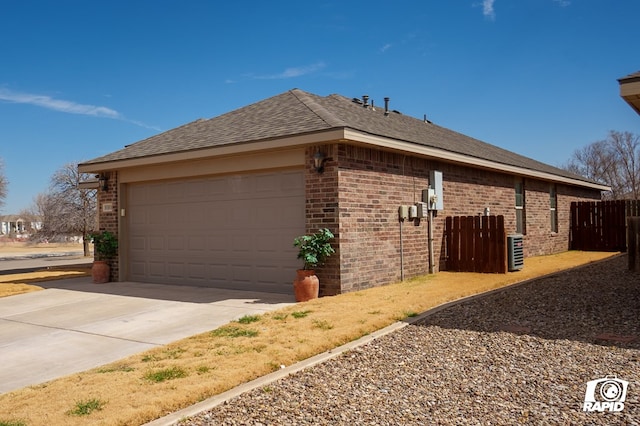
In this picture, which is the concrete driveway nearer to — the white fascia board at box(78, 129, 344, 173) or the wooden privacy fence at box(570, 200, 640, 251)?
the white fascia board at box(78, 129, 344, 173)

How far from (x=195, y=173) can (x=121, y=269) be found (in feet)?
11.9

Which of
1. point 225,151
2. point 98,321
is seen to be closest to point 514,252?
point 225,151

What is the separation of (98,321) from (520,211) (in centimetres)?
1341

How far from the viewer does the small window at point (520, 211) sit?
52.5ft

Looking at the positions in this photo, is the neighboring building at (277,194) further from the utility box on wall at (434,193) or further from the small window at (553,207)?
the small window at (553,207)

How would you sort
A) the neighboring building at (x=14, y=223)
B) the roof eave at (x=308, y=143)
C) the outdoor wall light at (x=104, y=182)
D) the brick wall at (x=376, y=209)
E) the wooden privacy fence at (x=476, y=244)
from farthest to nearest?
the neighboring building at (x=14, y=223)
the outdoor wall light at (x=104, y=182)
the wooden privacy fence at (x=476, y=244)
the brick wall at (x=376, y=209)
the roof eave at (x=308, y=143)

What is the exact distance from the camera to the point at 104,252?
12.5 metres

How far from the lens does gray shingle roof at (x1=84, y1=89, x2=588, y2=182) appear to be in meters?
9.71

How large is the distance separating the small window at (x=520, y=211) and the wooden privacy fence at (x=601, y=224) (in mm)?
4856

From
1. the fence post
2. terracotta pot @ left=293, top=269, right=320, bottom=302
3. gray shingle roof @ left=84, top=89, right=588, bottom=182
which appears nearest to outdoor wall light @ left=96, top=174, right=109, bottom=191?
gray shingle roof @ left=84, top=89, right=588, bottom=182

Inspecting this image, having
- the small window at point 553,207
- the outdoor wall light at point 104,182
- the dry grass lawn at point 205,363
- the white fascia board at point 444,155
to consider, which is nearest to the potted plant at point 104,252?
the outdoor wall light at point 104,182

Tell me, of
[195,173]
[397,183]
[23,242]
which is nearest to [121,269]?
[195,173]

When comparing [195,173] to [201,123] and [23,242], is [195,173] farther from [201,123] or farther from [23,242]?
[23,242]

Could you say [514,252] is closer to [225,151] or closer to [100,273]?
[225,151]
